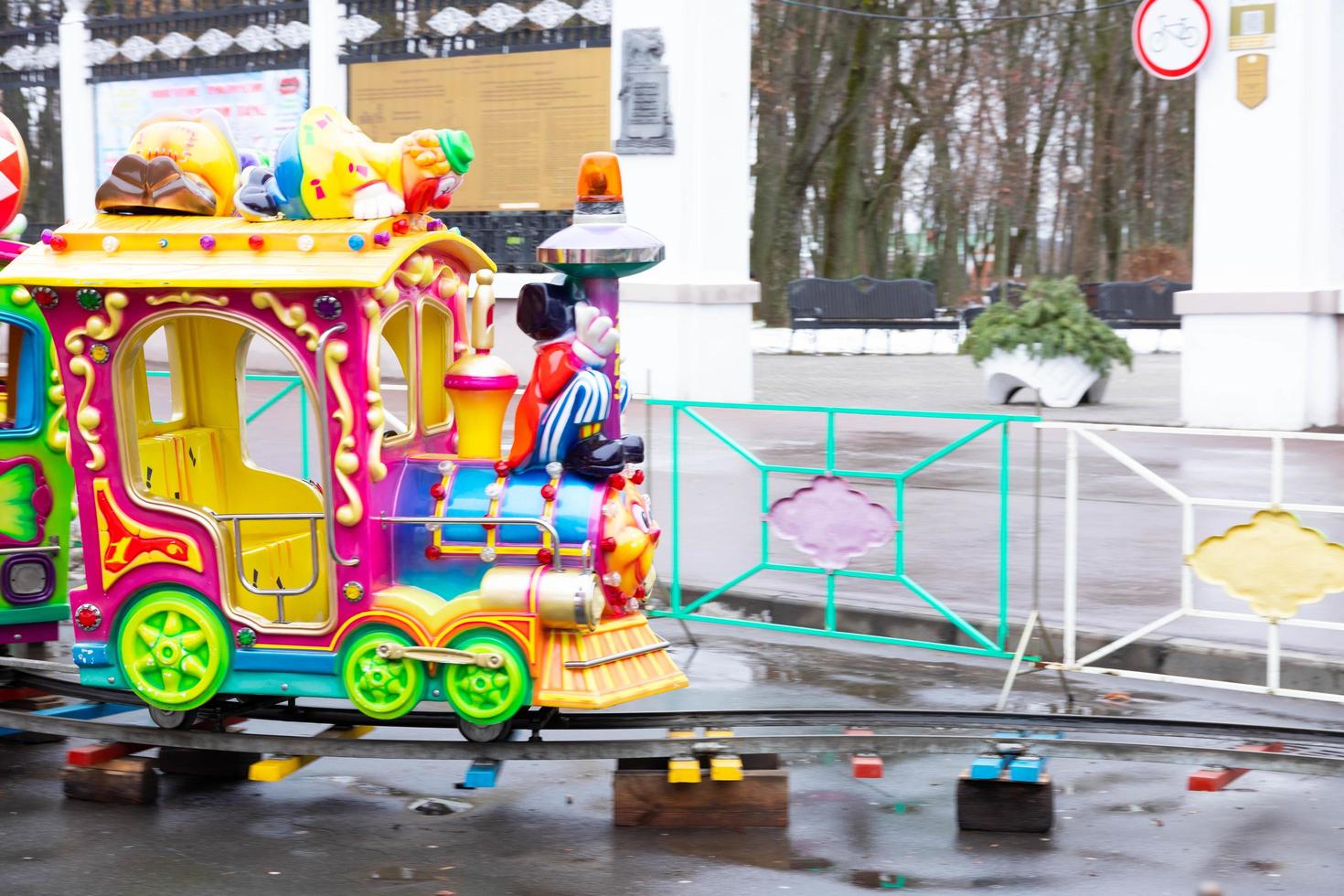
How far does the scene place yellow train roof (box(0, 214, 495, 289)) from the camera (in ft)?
18.5

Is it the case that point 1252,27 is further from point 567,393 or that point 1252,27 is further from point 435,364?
point 567,393

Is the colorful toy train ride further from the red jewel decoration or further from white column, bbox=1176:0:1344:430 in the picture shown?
white column, bbox=1176:0:1344:430

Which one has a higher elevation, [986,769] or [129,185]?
[129,185]

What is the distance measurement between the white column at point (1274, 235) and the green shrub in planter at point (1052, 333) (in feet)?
4.80

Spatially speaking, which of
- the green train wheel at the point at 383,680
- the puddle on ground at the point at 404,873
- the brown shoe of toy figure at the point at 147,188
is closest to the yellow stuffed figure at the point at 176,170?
the brown shoe of toy figure at the point at 147,188

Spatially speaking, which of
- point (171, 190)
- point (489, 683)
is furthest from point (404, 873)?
point (171, 190)

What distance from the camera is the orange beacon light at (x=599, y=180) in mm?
→ 6160

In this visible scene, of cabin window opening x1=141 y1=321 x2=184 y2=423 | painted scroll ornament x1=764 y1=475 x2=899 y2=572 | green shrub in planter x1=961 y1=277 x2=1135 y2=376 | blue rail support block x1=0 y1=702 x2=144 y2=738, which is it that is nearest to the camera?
blue rail support block x1=0 y1=702 x2=144 y2=738

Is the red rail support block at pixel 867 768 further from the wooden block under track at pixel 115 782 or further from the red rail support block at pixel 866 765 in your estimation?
the wooden block under track at pixel 115 782

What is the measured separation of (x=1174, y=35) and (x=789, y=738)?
11.4 metres

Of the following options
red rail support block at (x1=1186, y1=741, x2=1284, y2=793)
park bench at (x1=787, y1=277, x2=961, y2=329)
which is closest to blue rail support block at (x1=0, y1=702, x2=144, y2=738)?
red rail support block at (x1=1186, y1=741, x2=1284, y2=793)

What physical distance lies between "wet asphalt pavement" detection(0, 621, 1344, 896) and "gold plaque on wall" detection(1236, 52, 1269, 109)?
9.24 m

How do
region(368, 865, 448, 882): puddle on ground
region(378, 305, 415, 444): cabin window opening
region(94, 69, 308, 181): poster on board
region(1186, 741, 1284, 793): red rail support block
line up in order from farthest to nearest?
region(94, 69, 308, 181): poster on board, region(378, 305, 415, 444): cabin window opening, region(1186, 741, 1284, 793): red rail support block, region(368, 865, 448, 882): puddle on ground

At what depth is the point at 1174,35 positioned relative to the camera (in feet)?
49.4
